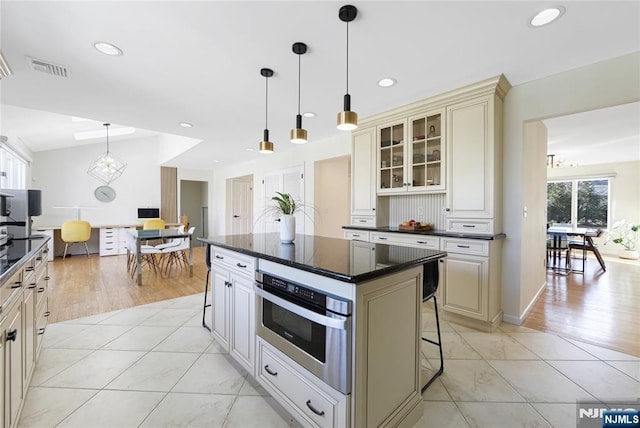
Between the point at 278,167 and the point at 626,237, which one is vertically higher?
the point at 278,167

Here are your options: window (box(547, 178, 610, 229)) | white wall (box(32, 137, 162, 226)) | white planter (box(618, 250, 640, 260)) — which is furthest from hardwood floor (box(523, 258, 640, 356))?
white wall (box(32, 137, 162, 226))

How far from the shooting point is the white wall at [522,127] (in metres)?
2.38

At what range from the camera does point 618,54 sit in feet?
7.29

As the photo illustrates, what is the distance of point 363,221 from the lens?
3.93 m

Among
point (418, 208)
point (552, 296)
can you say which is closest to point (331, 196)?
point (418, 208)

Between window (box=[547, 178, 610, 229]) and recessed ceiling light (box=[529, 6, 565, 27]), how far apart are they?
776cm


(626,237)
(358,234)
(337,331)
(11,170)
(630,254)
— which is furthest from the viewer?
(626,237)

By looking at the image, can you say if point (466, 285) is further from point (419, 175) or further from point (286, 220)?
point (286, 220)

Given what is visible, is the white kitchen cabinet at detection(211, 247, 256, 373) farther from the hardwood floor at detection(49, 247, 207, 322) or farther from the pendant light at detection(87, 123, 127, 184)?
the pendant light at detection(87, 123, 127, 184)

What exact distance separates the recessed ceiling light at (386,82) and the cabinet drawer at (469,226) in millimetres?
1558

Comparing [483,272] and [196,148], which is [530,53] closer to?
[483,272]

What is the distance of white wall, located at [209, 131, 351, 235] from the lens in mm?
4797

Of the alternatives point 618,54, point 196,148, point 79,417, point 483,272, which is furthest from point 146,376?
point 196,148

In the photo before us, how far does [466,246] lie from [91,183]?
867 centimetres
